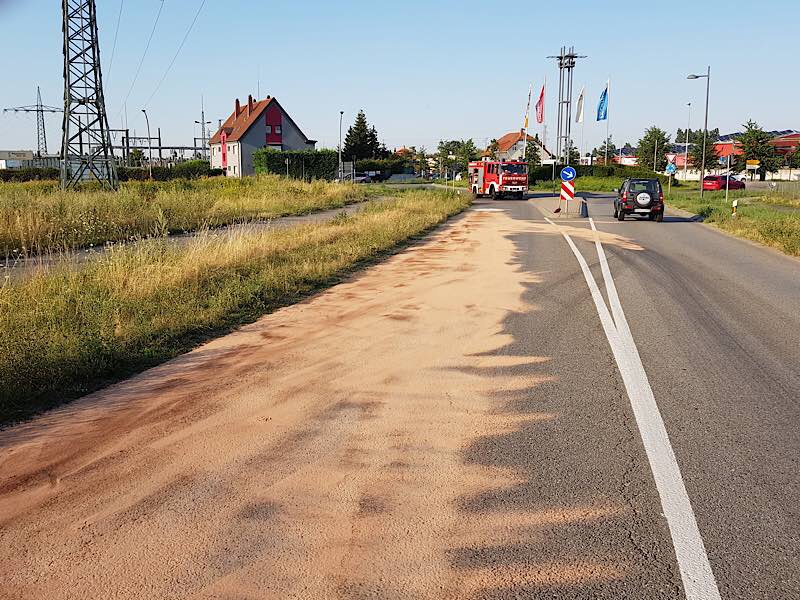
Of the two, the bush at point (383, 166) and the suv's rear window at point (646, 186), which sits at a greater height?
the bush at point (383, 166)

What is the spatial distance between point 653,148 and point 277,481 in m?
103

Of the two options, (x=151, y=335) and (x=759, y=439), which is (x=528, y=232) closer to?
(x=151, y=335)

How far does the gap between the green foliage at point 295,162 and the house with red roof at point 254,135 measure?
40.4 ft

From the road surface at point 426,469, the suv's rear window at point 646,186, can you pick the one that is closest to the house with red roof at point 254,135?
the suv's rear window at point 646,186

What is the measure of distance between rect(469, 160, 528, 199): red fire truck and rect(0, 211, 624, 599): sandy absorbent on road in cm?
4668

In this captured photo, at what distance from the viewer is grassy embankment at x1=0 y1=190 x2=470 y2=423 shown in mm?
6473

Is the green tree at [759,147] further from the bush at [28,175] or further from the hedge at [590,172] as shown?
the bush at [28,175]

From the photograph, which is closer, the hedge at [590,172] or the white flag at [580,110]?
the white flag at [580,110]

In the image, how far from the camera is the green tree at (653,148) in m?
97.7

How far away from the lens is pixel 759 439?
517cm

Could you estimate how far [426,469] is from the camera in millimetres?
4641

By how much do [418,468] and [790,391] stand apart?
3.65 metres

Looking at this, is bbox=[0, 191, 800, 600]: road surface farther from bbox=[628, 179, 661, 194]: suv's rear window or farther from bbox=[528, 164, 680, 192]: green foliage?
bbox=[528, 164, 680, 192]: green foliage

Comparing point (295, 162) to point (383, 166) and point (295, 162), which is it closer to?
point (295, 162)
